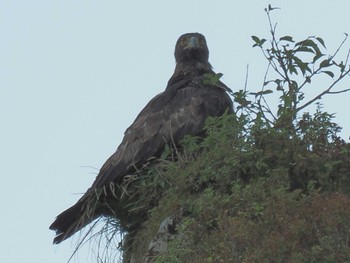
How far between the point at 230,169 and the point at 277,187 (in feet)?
2.60

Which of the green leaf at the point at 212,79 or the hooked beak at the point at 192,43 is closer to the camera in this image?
the green leaf at the point at 212,79

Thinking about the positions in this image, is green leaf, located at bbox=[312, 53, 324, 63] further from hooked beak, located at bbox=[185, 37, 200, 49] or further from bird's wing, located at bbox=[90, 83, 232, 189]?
hooked beak, located at bbox=[185, 37, 200, 49]

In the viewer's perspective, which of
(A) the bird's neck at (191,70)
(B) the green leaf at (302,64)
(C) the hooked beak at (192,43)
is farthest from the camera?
(C) the hooked beak at (192,43)

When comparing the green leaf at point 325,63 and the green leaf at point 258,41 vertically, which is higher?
the green leaf at point 258,41

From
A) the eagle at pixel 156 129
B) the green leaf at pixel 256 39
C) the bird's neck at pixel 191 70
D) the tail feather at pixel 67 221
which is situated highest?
the bird's neck at pixel 191 70

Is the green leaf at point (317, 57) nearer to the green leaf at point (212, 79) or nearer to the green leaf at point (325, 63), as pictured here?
the green leaf at point (325, 63)

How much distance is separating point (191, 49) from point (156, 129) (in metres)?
2.19

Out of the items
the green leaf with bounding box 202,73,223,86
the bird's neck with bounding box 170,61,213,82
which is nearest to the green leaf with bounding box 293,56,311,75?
the green leaf with bounding box 202,73,223,86

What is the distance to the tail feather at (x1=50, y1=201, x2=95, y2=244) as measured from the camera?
44.9 feet

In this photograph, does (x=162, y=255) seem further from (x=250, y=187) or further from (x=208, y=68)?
(x=208, y=68)

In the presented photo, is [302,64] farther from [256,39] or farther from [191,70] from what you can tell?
[191,70]

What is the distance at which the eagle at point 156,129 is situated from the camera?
45.1ft

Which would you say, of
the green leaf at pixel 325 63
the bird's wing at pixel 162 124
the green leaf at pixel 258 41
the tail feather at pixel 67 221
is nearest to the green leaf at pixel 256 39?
the green leaf at pixel 258 41

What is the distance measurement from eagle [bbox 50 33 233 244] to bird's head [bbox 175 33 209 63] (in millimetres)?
640
